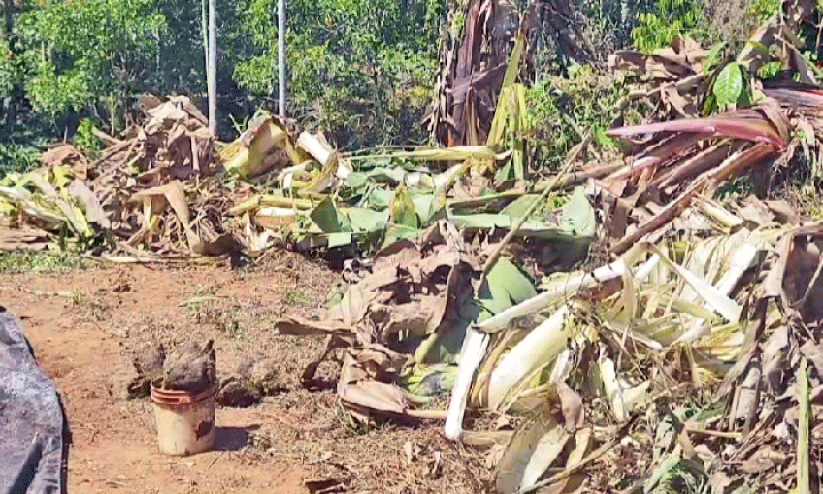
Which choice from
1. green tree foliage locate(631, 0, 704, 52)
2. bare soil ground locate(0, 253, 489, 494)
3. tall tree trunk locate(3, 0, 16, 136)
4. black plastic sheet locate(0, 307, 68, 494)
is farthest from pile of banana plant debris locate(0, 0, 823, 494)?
tall tree trunk locate(3, 0, 16, 136)

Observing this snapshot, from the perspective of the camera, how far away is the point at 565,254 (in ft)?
20.1

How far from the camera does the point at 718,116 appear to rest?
577cm

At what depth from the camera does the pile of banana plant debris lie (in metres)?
3.41

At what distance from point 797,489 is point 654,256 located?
82.2 inches

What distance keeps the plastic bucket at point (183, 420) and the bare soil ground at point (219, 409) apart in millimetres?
56

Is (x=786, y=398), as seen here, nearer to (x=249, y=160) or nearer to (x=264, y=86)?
(x=249, y=160)

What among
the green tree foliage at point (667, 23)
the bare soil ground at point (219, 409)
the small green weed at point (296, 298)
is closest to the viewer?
the bare soil ground at point (219, 409)

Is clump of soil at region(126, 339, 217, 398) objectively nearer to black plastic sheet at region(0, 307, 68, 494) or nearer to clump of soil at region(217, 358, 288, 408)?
black plastic sheet at region(0, 307, 68, 494)

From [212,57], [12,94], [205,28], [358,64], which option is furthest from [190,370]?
[12,94]

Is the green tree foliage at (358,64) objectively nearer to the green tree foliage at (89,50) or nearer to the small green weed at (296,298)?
the green tree foliage at (89,50)

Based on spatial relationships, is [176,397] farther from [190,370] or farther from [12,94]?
[12,94]

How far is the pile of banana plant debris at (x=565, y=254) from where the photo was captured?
3.41 metres

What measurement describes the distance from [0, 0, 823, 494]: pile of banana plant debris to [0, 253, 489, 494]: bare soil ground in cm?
15

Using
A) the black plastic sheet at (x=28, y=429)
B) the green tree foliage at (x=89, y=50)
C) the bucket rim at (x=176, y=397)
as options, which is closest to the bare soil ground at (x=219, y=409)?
the black plastic sheet at (x=28, y=429)
